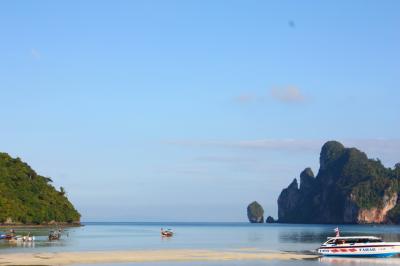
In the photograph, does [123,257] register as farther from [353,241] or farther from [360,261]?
[353,241]

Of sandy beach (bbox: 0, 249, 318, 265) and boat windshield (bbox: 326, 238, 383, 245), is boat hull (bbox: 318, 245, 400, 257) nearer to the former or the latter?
Answer: boat windshield (bbox: 326, 238, 383, 245)

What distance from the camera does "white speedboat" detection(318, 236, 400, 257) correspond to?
66.4 metres

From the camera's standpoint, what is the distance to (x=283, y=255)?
2741 inches

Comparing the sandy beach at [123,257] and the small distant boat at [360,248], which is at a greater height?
the small distant boat at [360,248]

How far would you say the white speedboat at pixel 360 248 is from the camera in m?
66.4

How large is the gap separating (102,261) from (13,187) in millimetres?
142885

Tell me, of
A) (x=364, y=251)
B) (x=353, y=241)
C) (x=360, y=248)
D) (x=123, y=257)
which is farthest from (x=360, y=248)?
(x=123, y=257)

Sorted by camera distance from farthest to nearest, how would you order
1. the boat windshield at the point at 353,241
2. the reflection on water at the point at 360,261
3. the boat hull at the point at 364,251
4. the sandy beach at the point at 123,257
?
1. the boat windshield at the point at 353,241
2. the boat hull at the point at 364,251
3. the reflection on water at the point at 360,261
4. the sandy beach at the point at 123,257

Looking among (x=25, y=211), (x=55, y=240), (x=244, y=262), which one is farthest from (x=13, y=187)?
(x=244, y=262)

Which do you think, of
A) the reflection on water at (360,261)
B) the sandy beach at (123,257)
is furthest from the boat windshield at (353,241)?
the reflection on water at (360,261)

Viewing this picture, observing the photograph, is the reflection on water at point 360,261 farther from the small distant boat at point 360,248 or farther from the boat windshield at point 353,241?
the boat windshield at point 353,241

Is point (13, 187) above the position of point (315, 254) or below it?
above

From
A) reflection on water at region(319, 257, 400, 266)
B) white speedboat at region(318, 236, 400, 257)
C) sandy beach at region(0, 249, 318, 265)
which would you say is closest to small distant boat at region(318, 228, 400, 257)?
white speedboat at region(318, 236, 400, 257)

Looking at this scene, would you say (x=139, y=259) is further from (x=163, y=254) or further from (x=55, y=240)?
(x=55, y=240)
